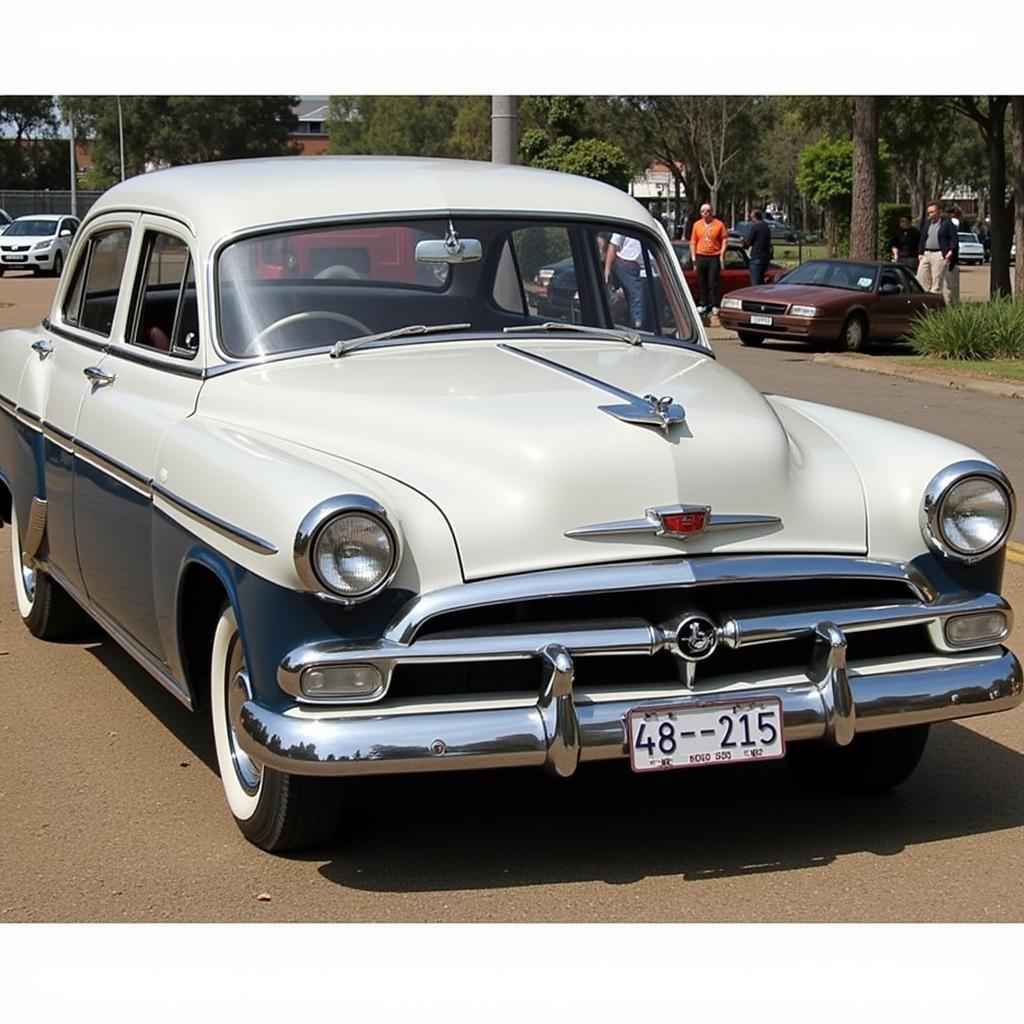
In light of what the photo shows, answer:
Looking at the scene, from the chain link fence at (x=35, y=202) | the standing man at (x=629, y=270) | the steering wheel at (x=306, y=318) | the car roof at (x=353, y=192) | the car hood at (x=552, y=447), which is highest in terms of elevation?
the chain link fence at (x=35, y=202)

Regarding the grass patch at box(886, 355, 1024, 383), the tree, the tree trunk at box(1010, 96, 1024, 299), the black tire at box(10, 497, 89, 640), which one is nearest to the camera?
the black tire at box(10, 497, 89, 640)

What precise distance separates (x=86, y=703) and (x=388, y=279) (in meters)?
1.87

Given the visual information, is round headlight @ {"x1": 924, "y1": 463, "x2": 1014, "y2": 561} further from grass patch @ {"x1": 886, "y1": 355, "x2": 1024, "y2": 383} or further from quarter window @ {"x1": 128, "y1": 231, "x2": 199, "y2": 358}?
grass patch @ {"x1": 886, "y1": 355, "x2": 1024, "y2": 383}

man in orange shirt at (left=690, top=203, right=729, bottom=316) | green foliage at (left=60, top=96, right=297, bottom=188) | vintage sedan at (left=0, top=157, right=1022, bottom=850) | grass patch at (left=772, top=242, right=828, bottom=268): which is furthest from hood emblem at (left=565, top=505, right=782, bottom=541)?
green foliage at (left=60, top=96, right=297, bottom=188)

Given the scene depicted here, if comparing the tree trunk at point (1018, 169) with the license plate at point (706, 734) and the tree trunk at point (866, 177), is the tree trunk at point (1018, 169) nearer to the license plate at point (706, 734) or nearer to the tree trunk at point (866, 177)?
the tree trunk at point (866, 177)

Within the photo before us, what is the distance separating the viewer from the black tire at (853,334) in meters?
21.8

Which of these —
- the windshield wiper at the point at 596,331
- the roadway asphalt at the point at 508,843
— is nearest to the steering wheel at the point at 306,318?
the windshield wiper at the point at 596,331

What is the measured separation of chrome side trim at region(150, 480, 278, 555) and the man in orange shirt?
19.1 meters

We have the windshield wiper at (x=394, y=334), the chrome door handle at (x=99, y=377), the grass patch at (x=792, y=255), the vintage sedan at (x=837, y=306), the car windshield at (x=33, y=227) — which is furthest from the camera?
the grass patch at (x=792, y=255)

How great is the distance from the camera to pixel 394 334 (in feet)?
18.1

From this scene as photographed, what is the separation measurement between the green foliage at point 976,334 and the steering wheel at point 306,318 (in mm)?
15405

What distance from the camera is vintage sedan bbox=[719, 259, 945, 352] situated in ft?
70.7

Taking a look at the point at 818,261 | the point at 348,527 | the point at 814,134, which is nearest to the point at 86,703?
the point at 348,527

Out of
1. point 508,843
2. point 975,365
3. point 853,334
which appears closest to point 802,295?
point 853,334
